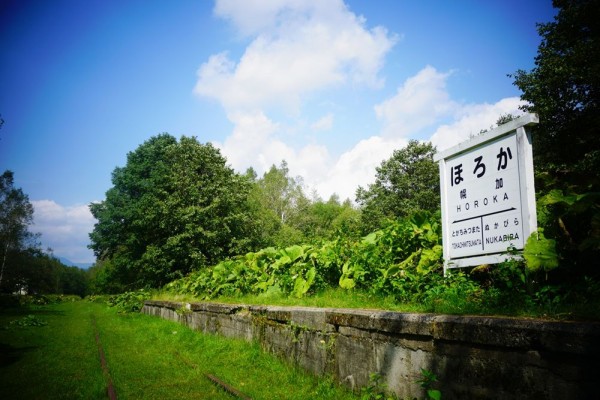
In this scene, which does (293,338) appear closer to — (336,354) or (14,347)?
(336,354)

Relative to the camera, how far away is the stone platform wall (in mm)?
1879

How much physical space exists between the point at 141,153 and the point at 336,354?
29.0 m

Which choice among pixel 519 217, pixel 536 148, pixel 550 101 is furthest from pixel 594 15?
pixel 519 217

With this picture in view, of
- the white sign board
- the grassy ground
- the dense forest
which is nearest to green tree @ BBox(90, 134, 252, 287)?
the dense forest

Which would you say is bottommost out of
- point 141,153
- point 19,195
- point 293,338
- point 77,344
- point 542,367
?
point 77,344

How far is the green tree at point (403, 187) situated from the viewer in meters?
28.8

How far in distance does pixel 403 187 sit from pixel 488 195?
27820 millimetres

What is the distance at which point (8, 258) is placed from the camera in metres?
39.3

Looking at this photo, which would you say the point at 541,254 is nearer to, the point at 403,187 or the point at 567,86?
the point at 567,86

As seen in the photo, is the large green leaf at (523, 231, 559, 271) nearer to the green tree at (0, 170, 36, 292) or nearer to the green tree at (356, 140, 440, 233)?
the green tree at (356, 140, 440, 233)

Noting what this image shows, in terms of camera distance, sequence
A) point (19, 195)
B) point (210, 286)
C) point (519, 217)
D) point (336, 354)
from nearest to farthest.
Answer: point (519, 217) → point (336, 354) → point (210, 286) → point (19, 195)

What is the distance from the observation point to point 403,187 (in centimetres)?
3039

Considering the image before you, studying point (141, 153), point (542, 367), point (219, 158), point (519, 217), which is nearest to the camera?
point (542, 367)

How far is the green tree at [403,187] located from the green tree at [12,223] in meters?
32.7
